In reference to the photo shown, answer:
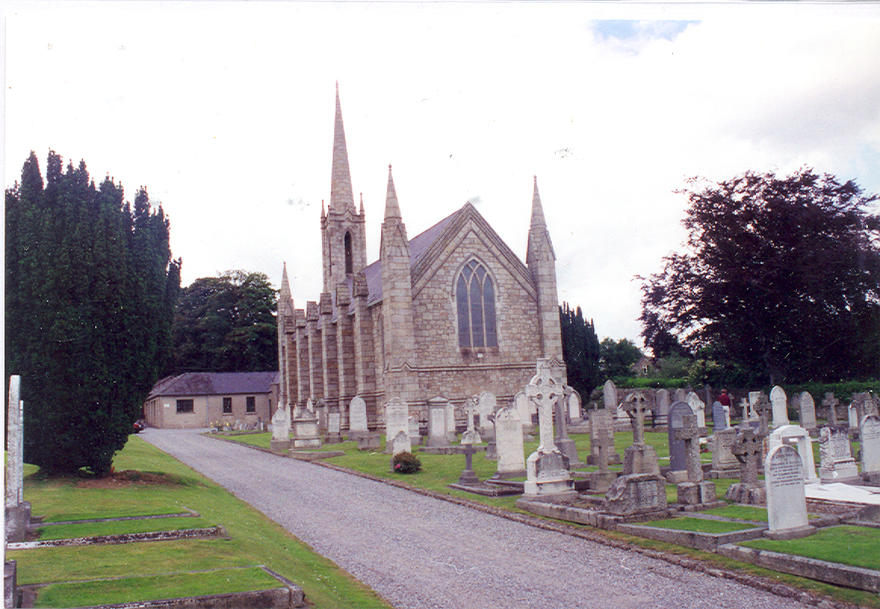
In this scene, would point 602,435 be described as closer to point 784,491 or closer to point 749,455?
point 749,455

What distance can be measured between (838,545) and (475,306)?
26.0m

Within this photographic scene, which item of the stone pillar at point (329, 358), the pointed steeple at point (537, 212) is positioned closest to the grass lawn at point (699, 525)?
the pointed steeple at point (537, 212)

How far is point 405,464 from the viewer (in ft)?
56.6

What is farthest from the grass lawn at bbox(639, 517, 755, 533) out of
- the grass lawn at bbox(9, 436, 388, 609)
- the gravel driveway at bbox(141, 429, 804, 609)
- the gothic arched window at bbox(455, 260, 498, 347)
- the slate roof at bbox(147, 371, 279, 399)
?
the slate roof at bbox(147, 371, 279, 399)

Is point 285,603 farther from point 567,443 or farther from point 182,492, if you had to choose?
point 567,443

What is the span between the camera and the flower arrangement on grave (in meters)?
17.3

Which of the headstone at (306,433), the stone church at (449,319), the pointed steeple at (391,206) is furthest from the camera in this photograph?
the pointed steeple at (391,206)

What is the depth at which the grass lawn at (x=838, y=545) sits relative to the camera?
23.7 ft

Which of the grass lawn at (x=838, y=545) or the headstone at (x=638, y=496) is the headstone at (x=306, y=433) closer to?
the headstone at (x=638, y=496)

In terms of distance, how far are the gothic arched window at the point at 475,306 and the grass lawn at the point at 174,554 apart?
20453 mm

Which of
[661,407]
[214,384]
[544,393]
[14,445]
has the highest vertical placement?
[214,384]

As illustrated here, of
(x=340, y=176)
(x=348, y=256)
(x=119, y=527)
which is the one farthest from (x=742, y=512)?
(x=340, y=176)

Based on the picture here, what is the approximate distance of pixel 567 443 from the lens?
58.0ft

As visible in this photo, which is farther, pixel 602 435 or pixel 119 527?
pixel 602 435
